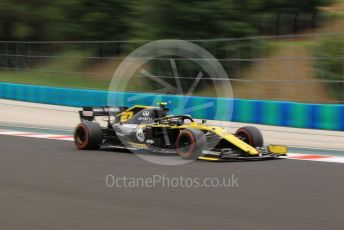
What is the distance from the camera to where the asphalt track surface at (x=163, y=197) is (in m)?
5.53

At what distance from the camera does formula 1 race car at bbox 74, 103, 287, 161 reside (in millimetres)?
9000

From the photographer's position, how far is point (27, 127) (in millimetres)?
14711

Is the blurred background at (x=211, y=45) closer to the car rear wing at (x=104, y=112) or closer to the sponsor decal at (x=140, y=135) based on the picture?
the car rear wing at (x=104, y=112)

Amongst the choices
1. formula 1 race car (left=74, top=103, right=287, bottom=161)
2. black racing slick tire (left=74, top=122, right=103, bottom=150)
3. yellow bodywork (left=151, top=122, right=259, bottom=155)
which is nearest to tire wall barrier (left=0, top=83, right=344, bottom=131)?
formula 1 race car (left=74, top=103, right=287, bottom=161)

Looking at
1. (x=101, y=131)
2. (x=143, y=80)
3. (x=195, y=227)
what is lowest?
(x=195, y=227)

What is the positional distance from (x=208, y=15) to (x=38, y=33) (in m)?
14.7

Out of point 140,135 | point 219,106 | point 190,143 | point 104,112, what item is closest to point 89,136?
point 104,112

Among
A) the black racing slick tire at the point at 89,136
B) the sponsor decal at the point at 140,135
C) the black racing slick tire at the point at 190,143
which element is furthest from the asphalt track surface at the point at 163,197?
the black racing slick tire at the point at 89,136

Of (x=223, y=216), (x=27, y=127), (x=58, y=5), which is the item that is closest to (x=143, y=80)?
(x=27, y=127)

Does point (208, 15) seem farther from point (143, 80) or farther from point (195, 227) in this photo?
point (195, 227)

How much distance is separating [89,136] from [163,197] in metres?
3.86

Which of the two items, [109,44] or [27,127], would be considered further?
[109,44]

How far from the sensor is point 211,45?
17.7m

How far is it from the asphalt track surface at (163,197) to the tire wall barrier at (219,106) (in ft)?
8.33
